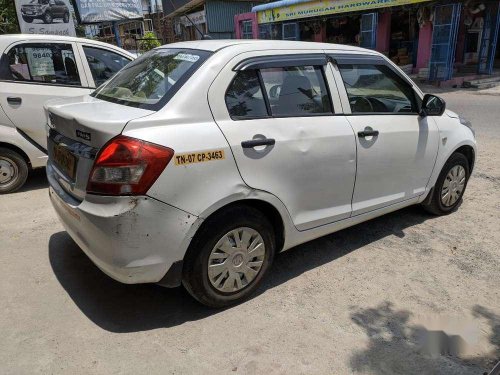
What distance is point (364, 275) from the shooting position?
3.50m

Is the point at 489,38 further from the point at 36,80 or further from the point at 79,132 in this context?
the point at 79,132

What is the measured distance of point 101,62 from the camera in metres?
5.83

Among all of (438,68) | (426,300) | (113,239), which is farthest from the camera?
(438,68)

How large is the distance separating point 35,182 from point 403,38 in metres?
19.8

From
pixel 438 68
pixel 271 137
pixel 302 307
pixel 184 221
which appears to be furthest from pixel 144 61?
pixel 438 68

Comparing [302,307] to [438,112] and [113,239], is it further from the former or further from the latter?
[438,112]

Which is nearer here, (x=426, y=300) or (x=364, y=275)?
(x=426, y=300)

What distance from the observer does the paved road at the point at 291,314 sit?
8.49 feet

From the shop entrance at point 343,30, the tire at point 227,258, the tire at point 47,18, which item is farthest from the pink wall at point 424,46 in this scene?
the tire at point 227,258

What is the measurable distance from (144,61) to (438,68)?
51.5ft

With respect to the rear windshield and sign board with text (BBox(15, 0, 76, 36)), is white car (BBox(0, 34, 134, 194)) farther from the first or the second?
sign board with text (BBox(15, 0, 76, 36))

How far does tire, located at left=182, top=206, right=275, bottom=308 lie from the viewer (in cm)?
278

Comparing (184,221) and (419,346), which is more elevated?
(184,221)

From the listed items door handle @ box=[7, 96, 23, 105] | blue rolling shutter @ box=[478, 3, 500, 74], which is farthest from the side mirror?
blue rolling shutter @ box=[478, 3, 500, 74]
